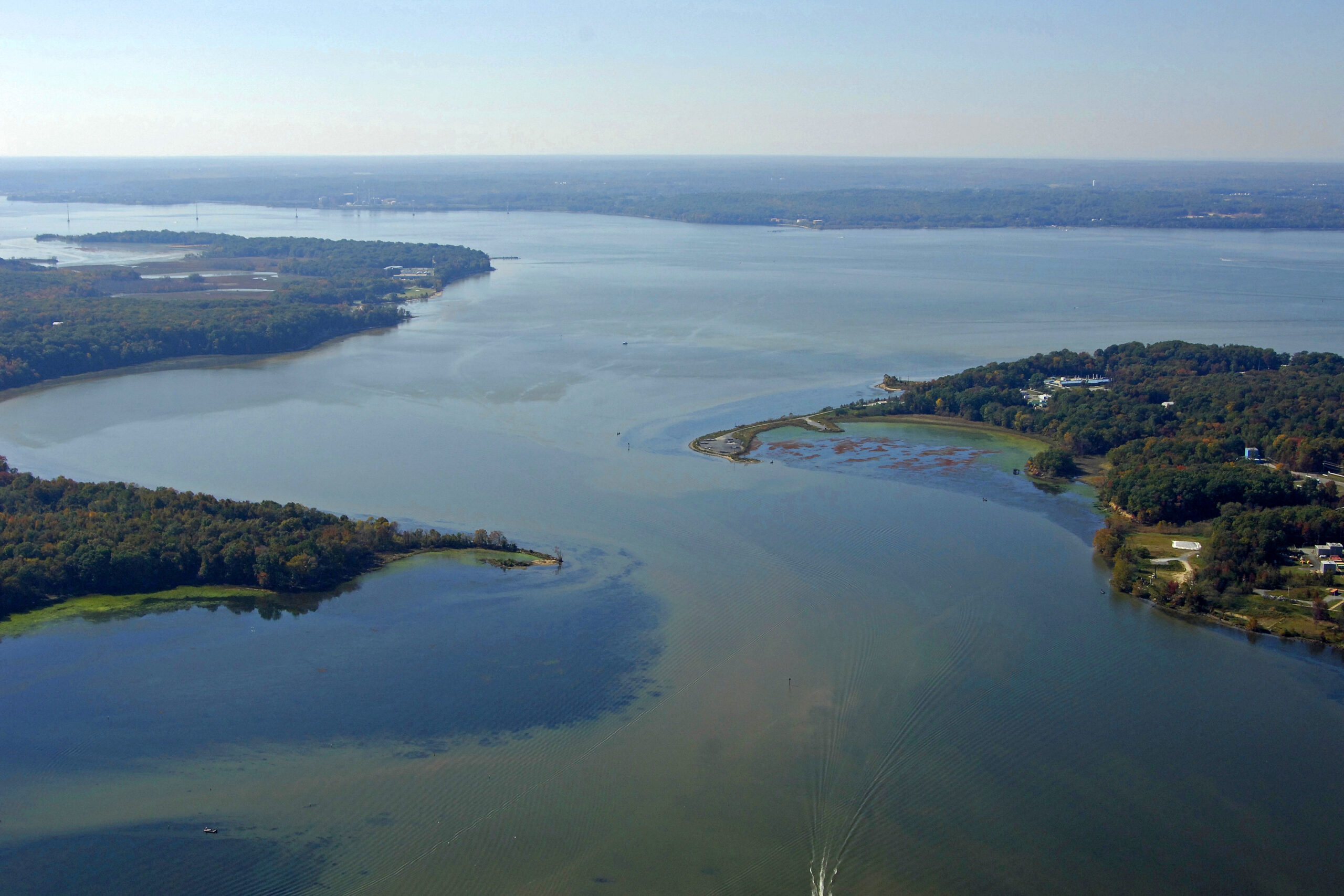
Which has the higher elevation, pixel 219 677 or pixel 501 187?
pixel 501 187

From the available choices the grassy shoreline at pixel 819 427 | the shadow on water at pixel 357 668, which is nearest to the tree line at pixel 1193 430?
the grassy shoreline at pixel 819 427

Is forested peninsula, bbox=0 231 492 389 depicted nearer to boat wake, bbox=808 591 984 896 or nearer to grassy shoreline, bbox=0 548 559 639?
grassy shoreline, bbox=0 548 559 639

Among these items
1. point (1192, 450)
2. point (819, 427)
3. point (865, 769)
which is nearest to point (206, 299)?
point (819, 427)

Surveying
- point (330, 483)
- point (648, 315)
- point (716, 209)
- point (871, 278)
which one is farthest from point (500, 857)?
point (716, 209)

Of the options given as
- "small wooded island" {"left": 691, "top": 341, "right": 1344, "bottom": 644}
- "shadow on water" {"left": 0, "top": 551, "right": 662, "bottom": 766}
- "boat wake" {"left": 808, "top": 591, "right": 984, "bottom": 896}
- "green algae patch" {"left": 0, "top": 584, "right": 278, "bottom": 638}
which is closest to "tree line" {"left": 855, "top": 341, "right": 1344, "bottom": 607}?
"small wooded island" {"left": 691, "top": 341, "right": 1344, "bottom": 644}

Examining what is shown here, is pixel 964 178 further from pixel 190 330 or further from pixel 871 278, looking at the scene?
pixel 190 330

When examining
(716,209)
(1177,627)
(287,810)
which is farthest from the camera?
(716,209)
